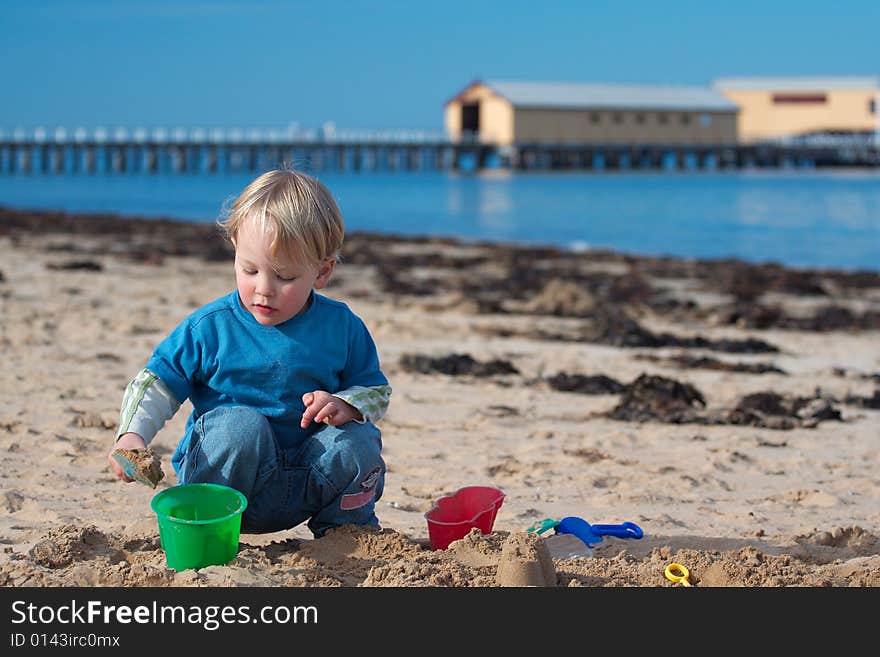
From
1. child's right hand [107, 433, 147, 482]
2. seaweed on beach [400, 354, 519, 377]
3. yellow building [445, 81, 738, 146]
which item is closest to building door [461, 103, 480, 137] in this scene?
yellow building [445, 81, 738, 146]

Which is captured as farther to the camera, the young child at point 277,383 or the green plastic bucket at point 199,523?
the young child at point 277,383

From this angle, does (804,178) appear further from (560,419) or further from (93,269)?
(560,419)

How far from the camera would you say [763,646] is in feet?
→ 8.89

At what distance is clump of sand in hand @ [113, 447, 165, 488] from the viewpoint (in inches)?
124

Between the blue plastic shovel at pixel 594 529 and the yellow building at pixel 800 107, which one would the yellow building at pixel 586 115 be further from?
the blue plastic shovel at pixel 594 529

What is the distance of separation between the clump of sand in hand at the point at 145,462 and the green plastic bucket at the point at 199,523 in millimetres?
54

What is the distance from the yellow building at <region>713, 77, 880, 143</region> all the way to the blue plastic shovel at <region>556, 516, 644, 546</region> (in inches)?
3189

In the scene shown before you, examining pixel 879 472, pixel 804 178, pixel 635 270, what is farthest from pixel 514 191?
pixel 879 472

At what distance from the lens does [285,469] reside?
138 inches

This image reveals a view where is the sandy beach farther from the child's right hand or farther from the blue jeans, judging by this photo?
the child's right hand

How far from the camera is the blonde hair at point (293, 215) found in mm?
3270

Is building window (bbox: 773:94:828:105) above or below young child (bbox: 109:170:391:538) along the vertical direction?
above

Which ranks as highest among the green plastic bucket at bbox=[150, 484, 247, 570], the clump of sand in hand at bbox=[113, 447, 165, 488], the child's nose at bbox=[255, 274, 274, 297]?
the child's nose at bbox=[255, 274, 274, 297]

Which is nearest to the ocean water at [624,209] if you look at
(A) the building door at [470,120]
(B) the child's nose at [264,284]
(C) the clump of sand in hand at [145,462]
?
(B) the child's nose at [264,284]
